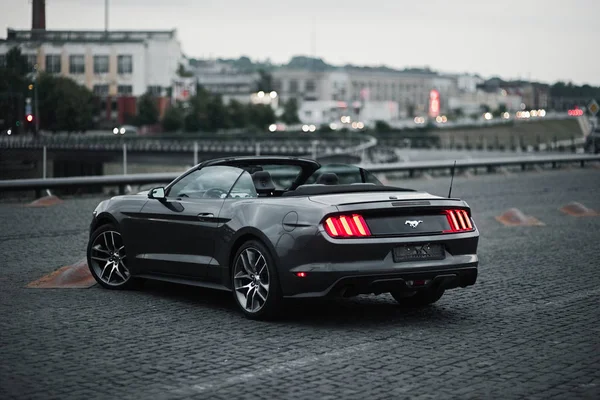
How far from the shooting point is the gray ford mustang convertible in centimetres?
838

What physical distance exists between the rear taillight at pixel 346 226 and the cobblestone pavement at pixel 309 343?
748 millimetres

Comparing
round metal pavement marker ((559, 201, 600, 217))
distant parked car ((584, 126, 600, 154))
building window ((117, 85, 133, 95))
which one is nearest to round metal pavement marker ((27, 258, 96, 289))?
round metal pavement marker ((559, 201, 600, 217))

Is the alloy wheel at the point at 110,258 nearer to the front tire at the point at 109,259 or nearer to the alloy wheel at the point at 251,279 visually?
the front tire at the point at 109,259

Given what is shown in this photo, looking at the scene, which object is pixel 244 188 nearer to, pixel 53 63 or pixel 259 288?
pixel 259 288

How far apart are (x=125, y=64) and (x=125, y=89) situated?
3.05 meters

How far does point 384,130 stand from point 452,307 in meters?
178

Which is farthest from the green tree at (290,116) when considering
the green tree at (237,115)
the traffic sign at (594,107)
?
the traffic sign at (594,107)

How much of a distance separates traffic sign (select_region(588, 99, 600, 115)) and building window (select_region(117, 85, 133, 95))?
189ft

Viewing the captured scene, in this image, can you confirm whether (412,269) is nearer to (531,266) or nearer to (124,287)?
(124,287)

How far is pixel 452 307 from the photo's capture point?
9680 millimetres

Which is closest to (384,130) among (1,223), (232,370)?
(1,223)

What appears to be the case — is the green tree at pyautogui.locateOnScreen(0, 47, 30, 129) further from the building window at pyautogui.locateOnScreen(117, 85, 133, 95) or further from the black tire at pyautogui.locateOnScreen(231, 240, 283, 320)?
the building window at pyautogui.locateOnScreen(117, 85, 133, 95)

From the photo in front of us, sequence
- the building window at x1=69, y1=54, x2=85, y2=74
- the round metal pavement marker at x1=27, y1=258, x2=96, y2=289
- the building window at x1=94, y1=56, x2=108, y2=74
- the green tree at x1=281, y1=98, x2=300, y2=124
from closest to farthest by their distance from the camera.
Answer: the round metal pavement marker at x1=27, y1=258, x2=96, y2=289 < the building window at x1=69, y1=54, x2=85, y2=74 < the building window at x1=94, y1=56, x2=108, y2=74 < the green tree at x1=281, y1=98, x2=300, y2=124

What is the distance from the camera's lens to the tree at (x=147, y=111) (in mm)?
100000
